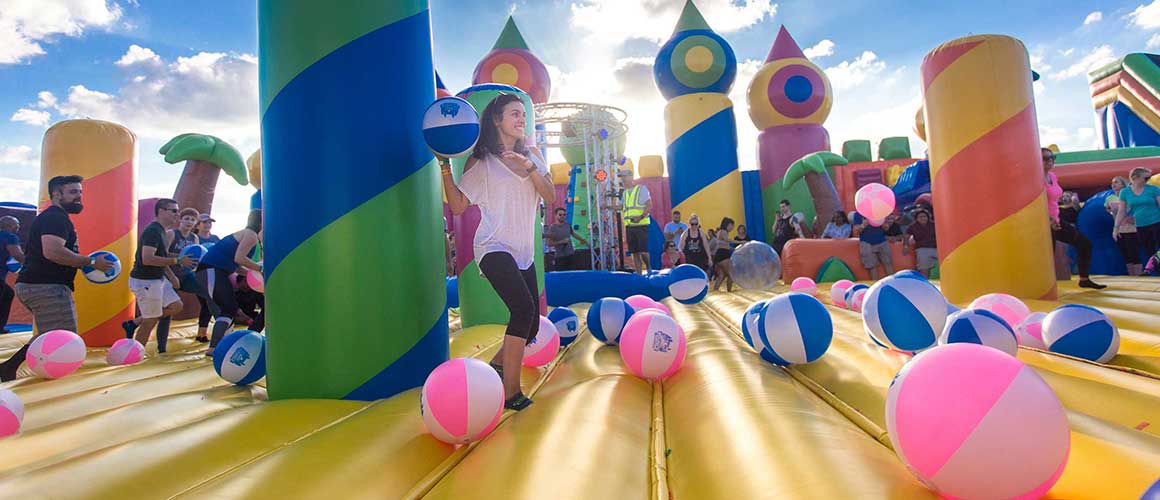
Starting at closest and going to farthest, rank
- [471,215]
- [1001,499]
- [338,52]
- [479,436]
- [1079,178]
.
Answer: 1. [1001,499]
2. [479,436]
3. [338,52]
4. [471,215]
5. [1079,178]

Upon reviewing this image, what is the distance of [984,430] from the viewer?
108cm

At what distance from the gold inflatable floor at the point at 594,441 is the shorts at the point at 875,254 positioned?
482cm

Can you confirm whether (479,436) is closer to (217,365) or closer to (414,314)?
(414,314)

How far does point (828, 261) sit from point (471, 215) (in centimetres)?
506

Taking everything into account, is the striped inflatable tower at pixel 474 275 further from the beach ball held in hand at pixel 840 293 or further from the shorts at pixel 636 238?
the shorts at pixel 636 238

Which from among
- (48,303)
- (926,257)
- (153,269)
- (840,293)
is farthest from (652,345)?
(926,257)

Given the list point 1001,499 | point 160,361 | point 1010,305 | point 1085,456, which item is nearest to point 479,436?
point 1001,499

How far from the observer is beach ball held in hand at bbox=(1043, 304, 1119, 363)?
7.68 ft

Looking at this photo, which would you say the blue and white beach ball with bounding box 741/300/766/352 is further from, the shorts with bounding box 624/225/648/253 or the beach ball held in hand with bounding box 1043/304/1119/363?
the shorts with bounding box 624/225/648/253

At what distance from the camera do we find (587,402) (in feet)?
6.51

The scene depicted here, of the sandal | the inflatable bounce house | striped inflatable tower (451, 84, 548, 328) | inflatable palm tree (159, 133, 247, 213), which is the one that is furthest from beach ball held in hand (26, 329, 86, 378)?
inflatable palm tree (159, 133, 247, 213)

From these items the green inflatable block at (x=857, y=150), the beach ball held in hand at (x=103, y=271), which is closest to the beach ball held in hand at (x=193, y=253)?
the beach ball held in hand at (x=103, y=271)

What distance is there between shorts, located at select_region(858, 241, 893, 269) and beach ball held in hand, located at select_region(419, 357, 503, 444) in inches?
269

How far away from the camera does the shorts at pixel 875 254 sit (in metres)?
7.26
